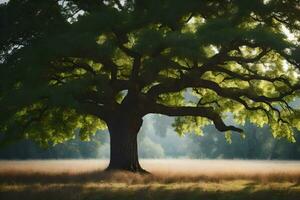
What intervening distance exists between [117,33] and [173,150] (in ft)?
401

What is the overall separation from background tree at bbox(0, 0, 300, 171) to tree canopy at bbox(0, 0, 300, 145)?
0.16 ft

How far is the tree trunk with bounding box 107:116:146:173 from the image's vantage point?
27922 millimetres

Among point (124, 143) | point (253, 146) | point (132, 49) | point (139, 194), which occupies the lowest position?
point (139, 194)

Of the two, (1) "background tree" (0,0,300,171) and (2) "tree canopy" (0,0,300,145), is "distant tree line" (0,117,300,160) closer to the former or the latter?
(1) "background tree" (0,0,300,171)

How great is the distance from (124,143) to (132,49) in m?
7.44

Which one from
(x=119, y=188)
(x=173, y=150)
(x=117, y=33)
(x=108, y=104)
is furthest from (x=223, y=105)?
(x=173, y=150)

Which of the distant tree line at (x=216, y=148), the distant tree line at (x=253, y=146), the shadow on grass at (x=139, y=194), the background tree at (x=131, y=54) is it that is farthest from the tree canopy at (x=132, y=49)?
the distant tree line at (x=253, y=146)

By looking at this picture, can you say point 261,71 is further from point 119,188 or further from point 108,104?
point 119,188

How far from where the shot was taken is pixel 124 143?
1109 inches

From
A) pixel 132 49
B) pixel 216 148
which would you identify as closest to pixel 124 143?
pixel 132 49

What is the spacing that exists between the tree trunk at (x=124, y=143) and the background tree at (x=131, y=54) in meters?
0.06

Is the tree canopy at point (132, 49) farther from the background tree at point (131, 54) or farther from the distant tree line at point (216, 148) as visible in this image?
the distant tree line at point (216, 148)

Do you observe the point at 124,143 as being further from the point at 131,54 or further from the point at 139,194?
the point at 139,194

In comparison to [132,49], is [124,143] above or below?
below
